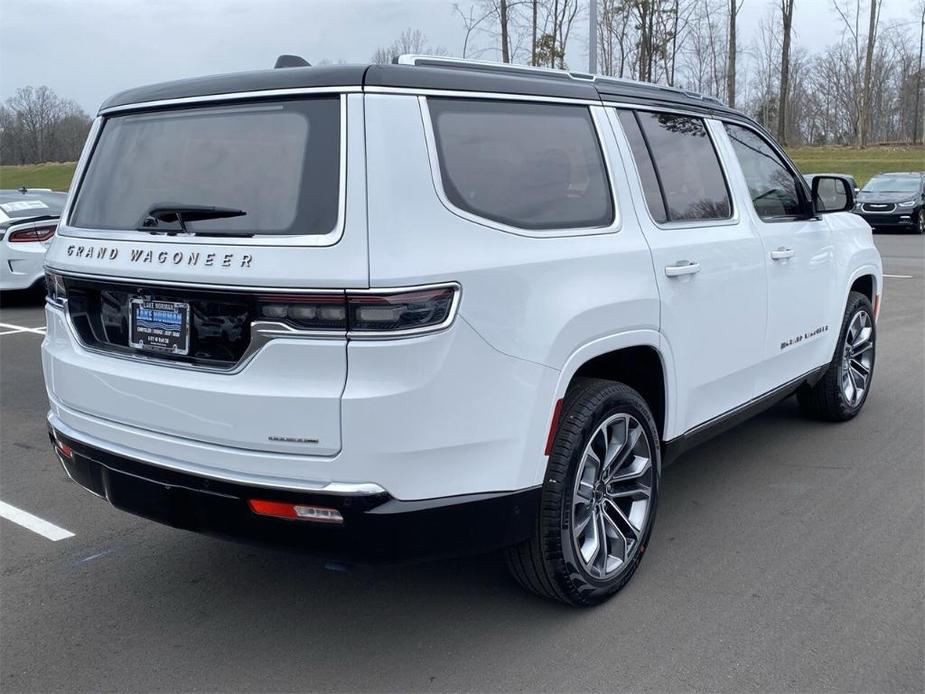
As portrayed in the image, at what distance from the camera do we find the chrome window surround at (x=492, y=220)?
9.25 feet

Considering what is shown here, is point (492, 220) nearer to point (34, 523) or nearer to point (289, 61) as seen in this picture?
point (289, 61)

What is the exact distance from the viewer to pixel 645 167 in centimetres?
380

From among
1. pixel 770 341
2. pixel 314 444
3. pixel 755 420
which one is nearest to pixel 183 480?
pixel 314 444

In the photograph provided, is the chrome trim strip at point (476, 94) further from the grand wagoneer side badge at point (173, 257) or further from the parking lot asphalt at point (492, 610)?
the parking lot asphalt at point (492, 610)

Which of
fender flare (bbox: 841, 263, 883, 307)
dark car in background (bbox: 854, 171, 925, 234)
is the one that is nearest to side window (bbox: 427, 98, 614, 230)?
fender flare (bbox: 841, 263, 883, 307)

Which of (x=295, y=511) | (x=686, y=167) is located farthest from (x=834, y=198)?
(x=295, y=511)

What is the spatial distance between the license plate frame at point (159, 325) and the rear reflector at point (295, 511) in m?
0.55

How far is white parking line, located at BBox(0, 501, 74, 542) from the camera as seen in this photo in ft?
14.1

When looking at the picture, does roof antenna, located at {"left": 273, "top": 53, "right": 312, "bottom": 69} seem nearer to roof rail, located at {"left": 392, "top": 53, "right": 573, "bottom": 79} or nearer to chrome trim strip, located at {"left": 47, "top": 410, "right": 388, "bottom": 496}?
roof rail, located at {"left": 392, "top": 53, "right": 573, "bottom": 79}

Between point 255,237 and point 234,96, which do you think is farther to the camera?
point 234,96

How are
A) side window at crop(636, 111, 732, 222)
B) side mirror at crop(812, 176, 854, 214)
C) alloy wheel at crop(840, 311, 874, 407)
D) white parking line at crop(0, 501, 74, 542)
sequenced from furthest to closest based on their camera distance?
alloy wheel at crop(840, 311, 874, 407), side mirror at crop(812, 176, 854, 214), white parking line at crop(0, 501, 74, 542), side window at crop(636, 111, 732, 222)

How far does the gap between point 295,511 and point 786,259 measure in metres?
3.06

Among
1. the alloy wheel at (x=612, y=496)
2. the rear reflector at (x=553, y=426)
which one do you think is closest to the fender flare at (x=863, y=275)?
the alloy wheel at (x=612, y=496)

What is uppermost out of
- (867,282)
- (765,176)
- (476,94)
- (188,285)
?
(476,94)
